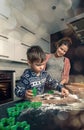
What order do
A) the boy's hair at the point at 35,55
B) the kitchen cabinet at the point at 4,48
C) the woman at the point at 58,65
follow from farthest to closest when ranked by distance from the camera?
the kitchen cabinet at the point at 4,48
the woman at the point at 58,65
the boy's hair at the point at 35,55

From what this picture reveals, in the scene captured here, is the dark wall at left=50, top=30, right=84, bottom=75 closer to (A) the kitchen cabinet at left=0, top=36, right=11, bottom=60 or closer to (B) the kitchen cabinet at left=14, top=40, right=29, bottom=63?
(B) the kitchen cabinet at left=14, top=40, right=29, bottom=63

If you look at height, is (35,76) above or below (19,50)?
below

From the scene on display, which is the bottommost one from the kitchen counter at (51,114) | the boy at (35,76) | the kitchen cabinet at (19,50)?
the kitchen counter at (51,114)

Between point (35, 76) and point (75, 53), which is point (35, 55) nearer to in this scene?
point (35, 76)

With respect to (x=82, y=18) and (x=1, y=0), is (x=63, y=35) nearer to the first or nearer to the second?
(x=82, y=18)

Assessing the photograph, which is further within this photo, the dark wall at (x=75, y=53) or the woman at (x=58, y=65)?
the dark wall at (x=75, y=53)

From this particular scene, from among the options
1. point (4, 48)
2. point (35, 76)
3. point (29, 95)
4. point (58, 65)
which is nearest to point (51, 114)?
Answer: point (29, 95)

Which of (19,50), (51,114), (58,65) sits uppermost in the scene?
(19,50)

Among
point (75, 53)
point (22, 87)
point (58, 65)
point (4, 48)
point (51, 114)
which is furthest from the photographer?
point (75, 53)

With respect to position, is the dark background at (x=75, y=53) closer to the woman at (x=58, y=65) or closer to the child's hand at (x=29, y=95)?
the woman at (x=58, y=65)

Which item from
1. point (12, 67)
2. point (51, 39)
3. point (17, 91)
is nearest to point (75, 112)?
point (17, 91)

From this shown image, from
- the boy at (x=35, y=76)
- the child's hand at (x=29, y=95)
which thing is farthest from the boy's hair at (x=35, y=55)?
the child's hand at (x=29, y=95)

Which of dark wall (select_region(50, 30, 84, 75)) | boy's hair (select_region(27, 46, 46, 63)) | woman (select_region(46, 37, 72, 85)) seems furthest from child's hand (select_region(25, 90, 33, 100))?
dark wall (select_region(50, 30, 84, 75))

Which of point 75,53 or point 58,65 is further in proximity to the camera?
point 75,53
